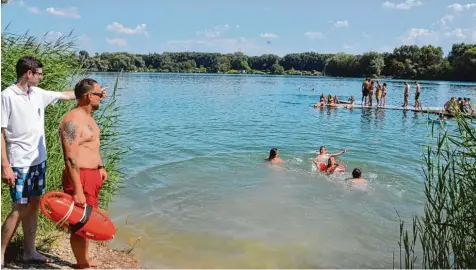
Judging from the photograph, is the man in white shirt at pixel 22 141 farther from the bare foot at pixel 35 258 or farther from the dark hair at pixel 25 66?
the bare foot at pixel 35 258

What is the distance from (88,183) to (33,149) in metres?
0.64

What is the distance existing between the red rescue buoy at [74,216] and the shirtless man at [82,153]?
0.29 feet

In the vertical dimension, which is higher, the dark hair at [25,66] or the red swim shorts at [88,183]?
the dark hair at [25,66]

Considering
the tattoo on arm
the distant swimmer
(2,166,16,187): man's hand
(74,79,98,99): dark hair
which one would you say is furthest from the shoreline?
the distant swimmer

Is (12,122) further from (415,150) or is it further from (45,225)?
(415,150)

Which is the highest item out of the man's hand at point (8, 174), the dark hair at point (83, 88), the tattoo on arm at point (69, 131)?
the dark hair at point (83, 88)

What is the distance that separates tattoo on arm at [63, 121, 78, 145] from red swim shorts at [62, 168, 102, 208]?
0.36m

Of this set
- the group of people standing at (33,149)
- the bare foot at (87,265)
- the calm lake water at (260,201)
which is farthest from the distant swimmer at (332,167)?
the group of people standing at (33,149)

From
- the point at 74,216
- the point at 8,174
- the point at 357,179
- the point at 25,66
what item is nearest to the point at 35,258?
the point at 74,216

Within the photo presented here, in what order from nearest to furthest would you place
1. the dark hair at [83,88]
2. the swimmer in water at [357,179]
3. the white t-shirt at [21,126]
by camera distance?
the white t-shirt at [21,126], the dark hair at [83,88], the swimmer in water at [357,179]

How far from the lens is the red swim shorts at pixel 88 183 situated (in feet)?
15.0

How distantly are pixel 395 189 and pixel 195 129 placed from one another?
14.4 meters

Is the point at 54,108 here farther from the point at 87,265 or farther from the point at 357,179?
the point at 357,179

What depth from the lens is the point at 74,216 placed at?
4.39 m
